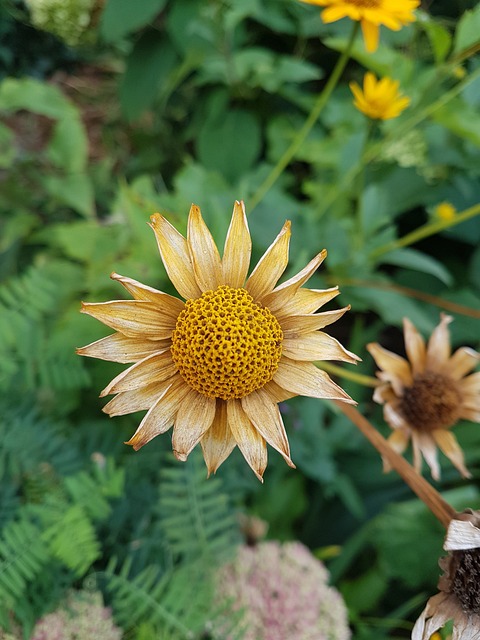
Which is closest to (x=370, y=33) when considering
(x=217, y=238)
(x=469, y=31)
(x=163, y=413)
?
(x=469, y=31)

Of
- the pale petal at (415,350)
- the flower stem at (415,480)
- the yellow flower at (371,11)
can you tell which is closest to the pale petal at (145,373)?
the flower stem at (415,480)

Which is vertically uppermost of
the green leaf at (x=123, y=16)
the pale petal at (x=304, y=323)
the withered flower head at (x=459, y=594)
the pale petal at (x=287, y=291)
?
the green leaf at (x=123, y=16)

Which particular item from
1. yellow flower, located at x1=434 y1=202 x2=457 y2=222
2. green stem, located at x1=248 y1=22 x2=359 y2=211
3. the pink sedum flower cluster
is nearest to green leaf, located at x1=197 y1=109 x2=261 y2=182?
green stem, located at x1=248 y1=22 x2=359 y2=211

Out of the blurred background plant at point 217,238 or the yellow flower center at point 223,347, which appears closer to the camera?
the yellow flower center at point 223,347

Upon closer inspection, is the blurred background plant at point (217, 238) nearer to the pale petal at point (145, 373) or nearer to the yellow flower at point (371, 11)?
the yellow flower at point (371, 11)

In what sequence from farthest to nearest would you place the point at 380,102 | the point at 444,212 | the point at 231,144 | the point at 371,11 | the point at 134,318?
the point at 231,144 < the point at 444,212 < the point at 380,102 < the point at 371,11 < the point at 134,318

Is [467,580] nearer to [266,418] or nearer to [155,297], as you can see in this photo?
[266,418]
